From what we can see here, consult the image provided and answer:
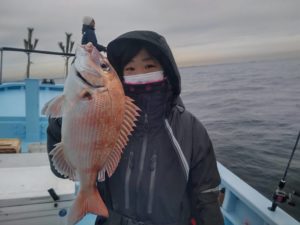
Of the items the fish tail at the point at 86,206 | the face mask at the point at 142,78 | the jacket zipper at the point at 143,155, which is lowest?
the fish tail at the point at 86,206

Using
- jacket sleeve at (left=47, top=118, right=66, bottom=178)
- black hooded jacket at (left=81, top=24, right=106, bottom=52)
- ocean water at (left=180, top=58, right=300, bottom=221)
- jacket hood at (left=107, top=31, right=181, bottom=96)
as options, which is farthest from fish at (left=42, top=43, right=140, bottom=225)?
ocean water at (left=180, top=58, right=300, bottom=221)

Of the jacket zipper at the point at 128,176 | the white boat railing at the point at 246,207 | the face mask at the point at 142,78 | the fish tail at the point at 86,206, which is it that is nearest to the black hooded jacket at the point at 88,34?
the face mask at the point at 142,78

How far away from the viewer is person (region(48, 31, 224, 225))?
2.13m

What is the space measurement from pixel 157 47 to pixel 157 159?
850 mm

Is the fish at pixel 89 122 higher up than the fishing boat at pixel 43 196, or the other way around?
the fish at pixel 89 122

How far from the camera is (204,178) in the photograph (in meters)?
2.22

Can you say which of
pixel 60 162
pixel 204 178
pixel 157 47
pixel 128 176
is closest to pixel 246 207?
pixel 204 178

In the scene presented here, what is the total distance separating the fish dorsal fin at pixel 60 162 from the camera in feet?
6.01

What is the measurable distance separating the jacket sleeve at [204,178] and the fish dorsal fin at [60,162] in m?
0.91

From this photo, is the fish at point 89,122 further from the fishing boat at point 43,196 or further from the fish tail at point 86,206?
the fishing boat at point 43,196

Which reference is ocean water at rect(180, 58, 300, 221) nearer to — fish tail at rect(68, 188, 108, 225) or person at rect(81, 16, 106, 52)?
fish tail at rect(68, 188, 108, 225)

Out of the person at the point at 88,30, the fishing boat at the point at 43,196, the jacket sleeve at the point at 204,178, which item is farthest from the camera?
the fishing boat at the point at 43,196

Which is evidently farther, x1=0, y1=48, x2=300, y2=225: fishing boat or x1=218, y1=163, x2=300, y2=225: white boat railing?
x1=218, y1=163, x2=300, y2=225: white boat railing

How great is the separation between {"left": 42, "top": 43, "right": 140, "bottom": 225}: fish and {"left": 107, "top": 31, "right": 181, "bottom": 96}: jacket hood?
53 centimetres
